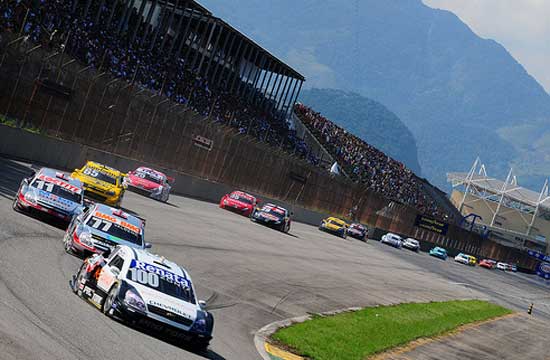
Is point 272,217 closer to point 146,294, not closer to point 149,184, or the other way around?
point 149,184

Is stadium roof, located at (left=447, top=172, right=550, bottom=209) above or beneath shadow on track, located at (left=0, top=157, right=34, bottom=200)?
above

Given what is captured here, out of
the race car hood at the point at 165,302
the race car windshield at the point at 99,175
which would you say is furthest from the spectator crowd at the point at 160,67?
the race car hood at the point at 165,302

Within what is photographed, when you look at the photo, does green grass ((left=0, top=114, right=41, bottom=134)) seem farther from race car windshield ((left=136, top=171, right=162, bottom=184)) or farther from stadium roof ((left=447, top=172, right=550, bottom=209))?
stadium roof ((left=447, top=172, right=550, bottom=209))

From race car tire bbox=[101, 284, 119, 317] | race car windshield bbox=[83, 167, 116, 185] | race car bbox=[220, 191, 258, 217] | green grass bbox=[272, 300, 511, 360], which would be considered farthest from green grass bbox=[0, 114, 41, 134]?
race car tire bbox=[101, 284, 119, 317]

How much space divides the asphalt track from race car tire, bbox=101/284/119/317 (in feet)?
0.48

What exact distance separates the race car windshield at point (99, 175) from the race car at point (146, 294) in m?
14.3

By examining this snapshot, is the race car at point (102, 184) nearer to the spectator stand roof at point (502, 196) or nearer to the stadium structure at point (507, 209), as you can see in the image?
the spectator stand roof at point (502, 196)

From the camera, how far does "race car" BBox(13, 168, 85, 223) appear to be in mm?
20984

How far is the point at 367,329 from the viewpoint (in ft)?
73.7

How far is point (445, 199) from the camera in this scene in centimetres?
12594

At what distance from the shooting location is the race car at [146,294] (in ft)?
43.2

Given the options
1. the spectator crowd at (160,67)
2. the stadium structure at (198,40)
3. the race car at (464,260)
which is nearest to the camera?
the spectator crowd at (160,67)

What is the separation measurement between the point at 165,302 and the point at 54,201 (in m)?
8.70

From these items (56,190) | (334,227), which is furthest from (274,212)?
(56,190)
